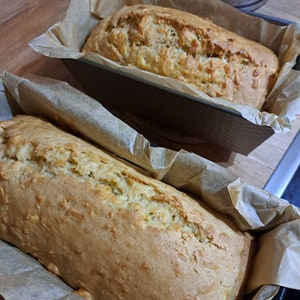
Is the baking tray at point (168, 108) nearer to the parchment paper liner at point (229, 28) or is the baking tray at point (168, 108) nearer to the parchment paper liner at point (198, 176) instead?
the parchment paper liner at point (229, 28)

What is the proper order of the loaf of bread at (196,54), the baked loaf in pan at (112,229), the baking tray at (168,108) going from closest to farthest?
the baked loaf in pan at (112,229), the baking tray at (168,108), the loaf of bread at (196,54)

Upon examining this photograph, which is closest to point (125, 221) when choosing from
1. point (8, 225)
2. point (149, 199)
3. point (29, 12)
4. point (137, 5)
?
point (149, 199)

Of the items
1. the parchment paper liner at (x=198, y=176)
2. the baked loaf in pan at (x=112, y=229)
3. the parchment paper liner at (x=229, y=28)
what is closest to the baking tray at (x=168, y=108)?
the parchment paper liner at (x=229, y=28)

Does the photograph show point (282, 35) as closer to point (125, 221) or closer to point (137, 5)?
point (137, 5)

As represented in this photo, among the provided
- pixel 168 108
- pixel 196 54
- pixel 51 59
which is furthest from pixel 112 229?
pixel 51 59

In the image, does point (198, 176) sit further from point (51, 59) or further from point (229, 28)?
point (51, 59)

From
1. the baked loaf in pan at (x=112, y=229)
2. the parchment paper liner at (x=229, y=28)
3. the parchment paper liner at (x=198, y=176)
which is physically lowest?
the baked loaf in pan at (x=112, y=229)
